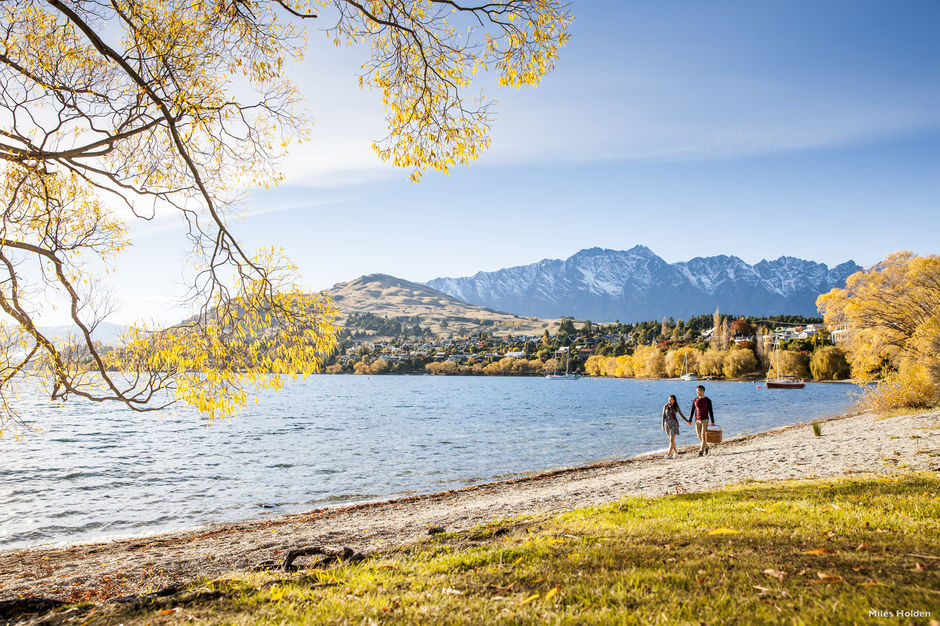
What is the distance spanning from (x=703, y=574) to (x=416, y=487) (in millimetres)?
20843

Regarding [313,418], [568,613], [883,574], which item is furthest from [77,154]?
[313,418]

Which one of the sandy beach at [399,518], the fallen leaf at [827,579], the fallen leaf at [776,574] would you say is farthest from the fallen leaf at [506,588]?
the sandy beach at [399,518]

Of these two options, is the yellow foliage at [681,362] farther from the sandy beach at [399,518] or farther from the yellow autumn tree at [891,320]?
the sandy beach at [399,518]

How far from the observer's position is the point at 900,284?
43281 millimetres

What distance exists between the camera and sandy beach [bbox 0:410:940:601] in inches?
408

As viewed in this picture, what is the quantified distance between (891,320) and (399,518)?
155ft

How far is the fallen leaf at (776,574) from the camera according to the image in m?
4.99

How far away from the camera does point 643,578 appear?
534cm

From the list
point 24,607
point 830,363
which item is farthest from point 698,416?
point 830,363

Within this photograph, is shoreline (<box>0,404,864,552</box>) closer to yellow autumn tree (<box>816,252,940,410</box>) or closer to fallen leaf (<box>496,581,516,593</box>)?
fallen leaf (<box>496,581,516,593</box>)

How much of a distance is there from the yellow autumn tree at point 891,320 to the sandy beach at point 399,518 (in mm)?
14984

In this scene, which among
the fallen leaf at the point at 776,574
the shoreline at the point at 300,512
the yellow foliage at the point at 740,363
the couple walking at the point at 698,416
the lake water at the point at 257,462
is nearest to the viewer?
the fallen leaf at the point at 776,574

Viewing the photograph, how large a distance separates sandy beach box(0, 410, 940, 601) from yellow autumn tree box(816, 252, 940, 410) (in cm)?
1498

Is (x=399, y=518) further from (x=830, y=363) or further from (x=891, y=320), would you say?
(x=830, y=363)
